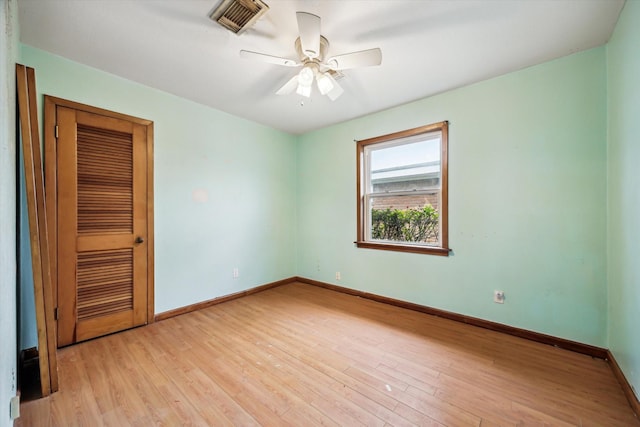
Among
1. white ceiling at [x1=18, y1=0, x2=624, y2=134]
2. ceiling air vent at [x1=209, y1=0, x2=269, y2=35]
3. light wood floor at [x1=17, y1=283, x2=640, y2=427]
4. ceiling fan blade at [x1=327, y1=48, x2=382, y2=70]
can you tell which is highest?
white ceiling at [x1=18, y1=0, x2=624, y2=134]

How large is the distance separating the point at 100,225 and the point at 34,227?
835mm

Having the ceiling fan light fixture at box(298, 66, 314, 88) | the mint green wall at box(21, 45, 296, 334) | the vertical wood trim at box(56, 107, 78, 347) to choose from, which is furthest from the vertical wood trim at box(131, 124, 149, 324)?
the ceiling fan light fixture at box(298, 66, 314, 88)

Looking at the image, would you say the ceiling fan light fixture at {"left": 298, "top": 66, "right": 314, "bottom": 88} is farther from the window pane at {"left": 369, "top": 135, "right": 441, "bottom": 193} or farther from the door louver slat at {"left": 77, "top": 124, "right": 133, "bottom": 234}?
the door louver slat at {"left": 77, "top": 124, "right": 133, "bottom": 234}

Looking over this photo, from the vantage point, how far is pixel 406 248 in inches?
122

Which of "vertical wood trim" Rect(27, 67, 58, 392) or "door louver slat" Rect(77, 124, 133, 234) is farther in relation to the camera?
"door louver slat" Rect(77, 124, 133, 234)

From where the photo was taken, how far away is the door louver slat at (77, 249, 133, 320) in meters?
2.28

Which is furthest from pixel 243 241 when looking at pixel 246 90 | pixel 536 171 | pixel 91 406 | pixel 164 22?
pixel 536 171

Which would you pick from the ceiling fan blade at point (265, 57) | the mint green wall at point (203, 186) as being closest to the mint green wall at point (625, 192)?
the ceiling fan blade at point (265, 57)

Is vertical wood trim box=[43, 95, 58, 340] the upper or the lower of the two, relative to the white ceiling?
lower

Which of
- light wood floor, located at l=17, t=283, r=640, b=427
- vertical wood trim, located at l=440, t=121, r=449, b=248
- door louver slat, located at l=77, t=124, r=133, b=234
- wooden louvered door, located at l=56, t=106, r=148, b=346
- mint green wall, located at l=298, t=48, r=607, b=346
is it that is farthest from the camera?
vertical wood trim, located at l=440, t=121, r=449, b=248

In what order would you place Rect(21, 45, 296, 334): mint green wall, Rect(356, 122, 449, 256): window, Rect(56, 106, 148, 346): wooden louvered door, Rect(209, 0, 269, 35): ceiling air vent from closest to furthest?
Rect(209, 0, 269, 35): ceiling air vent, Rect(56, 106, 148, 346): wooden louvered door, Rect(21, 45, 296, 334): mint green wall, Rect(356, 122, 449, 256): window

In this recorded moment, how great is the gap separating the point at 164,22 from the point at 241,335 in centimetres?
269

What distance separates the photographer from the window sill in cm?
283

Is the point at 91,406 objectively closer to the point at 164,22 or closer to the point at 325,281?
the point at 164,22
